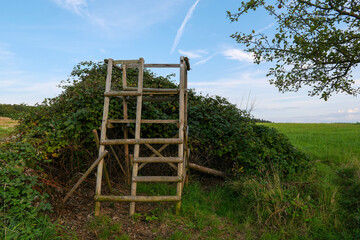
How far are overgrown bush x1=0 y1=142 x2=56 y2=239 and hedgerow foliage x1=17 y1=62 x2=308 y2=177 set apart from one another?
2.77 feet

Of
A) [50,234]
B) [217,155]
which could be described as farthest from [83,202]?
[217,155]

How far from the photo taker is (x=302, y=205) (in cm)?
504

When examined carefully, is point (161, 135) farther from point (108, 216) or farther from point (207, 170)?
point (108, 216)

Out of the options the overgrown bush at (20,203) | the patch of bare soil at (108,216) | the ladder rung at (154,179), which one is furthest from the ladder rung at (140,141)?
the overgrown bush at (20,203)

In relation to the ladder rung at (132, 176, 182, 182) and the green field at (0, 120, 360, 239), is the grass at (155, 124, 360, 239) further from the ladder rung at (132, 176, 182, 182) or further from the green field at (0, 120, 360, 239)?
the ladder rung at (132, 176, 182, 182)

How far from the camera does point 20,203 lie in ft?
13.5

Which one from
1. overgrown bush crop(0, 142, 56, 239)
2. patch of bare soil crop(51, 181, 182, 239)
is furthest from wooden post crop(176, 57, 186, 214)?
overgrown bush crop(0, 142, 56, 239)

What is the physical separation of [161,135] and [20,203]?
3808mm

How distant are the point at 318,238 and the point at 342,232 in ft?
1.64

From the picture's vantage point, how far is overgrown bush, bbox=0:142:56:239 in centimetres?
382

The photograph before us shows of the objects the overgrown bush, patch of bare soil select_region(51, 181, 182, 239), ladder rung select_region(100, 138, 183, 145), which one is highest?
ladder rung select_region(100, 138, 183, 145)

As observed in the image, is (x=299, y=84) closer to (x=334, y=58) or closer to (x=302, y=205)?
(x=334, y=58)

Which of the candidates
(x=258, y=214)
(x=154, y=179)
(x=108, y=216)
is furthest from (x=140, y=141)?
(x=258, y=214)

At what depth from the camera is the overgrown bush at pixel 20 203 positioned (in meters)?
3.82
